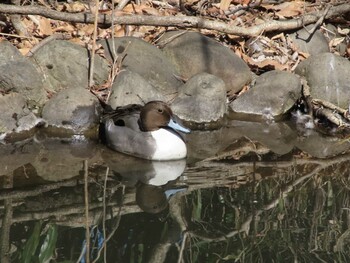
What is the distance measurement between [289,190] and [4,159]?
104 inches

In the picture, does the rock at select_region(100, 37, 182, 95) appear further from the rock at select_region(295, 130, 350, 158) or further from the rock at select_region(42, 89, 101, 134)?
the rock at select_region(295, 130, 350, 158)

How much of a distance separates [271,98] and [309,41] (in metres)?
1.62

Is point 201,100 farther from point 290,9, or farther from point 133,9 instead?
point 290,9

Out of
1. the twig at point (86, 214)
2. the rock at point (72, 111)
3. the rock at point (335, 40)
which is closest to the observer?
the twig at point (86, 214)

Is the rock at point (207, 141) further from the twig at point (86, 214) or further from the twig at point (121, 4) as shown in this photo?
the twig at point (121, 4)

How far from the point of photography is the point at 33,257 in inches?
202

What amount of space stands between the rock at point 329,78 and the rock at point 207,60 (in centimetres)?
79

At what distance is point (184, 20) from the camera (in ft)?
30.8

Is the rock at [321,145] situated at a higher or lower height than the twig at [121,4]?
lower

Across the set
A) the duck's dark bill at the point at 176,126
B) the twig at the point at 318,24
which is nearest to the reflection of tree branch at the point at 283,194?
the duck's dark bill at the point at 176,126

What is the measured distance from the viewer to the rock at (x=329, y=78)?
9.16 metres

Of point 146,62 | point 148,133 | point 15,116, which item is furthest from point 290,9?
point 15,116

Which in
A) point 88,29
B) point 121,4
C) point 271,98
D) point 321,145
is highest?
point 121,4

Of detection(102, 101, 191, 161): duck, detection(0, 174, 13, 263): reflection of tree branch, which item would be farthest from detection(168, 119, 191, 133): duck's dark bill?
detection(0, 174, 13, 263): reflection of tree branch
